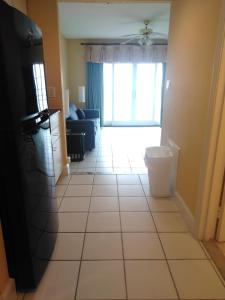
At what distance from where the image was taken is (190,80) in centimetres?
207

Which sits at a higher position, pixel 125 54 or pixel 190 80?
pixel 125 54

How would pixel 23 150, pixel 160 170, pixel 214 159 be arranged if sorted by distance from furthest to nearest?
pixel 160 170, pixel 214 159, pixel 23 150

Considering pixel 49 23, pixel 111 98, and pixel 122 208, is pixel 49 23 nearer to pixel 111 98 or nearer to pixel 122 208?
pixel 122 208

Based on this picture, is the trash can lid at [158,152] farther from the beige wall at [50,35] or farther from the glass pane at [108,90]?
the glass pane at [108,90]

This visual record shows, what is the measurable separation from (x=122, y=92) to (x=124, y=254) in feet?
19.0

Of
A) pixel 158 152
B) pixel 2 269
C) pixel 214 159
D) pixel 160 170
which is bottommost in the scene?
pixel 2 269

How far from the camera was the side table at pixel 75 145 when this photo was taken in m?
3.73

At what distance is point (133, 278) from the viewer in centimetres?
151

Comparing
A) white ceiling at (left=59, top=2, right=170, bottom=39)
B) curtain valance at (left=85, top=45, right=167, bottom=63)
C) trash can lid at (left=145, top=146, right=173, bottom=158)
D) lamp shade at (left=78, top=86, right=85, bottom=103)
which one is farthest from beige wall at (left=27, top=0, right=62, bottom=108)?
curtain valance at (left=85, top=45, right=167, bottom=63)

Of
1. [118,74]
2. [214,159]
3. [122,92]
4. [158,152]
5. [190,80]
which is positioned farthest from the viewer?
[122,92]

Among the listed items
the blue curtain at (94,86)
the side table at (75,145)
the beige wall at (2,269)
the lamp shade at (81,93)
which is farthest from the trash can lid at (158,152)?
the blue curtain at (94,86)

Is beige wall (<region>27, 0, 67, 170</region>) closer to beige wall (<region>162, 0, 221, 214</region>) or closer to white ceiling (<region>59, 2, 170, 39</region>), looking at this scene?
white ceiling (<region>59, 2, 170, 39</region>)

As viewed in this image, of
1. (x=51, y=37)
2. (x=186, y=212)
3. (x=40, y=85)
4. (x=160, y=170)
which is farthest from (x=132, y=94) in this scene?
(x=40, y=85)

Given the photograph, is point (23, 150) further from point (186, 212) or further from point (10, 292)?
point (186, 212)
